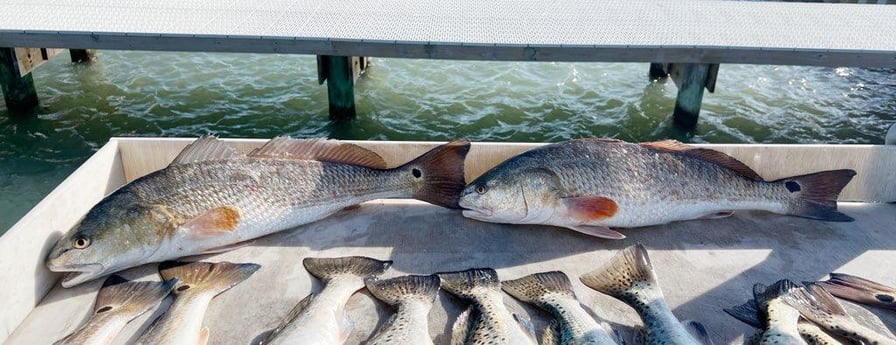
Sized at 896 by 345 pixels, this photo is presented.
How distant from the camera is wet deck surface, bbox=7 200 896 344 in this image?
3.12 metres

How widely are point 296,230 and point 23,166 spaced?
5069mm

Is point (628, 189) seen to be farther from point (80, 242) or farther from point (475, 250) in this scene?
point (80, 242)

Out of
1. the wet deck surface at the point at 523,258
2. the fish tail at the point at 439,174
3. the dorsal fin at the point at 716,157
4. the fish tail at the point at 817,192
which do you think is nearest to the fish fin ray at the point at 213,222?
the wet deck surface at the point at 523,258

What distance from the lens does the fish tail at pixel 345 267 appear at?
11.1ft

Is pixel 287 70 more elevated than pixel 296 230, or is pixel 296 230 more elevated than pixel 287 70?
pixel 296 230

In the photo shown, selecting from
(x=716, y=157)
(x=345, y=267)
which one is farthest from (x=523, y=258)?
(x=716, y=157)

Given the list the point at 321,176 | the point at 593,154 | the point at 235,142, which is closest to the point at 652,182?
the point at 593,154

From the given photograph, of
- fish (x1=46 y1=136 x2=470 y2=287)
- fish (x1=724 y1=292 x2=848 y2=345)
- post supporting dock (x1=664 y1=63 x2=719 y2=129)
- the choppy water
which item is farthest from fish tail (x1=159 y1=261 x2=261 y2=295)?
post supporting dock (x1=664 y1=63 x2=719 y2=129)

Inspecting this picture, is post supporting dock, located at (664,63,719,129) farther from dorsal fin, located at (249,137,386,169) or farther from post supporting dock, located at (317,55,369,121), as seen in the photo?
dorsal fin, located at (249,137,386,169)

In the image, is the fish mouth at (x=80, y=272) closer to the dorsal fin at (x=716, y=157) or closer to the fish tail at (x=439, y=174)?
the fish tail at (x=439, y=174)

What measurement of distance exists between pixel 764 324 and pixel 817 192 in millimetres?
1396

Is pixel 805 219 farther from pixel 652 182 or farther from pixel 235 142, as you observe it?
pixel 235 142

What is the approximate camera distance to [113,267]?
333 centimetres

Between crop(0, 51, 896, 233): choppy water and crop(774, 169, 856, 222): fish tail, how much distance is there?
4.52 m
